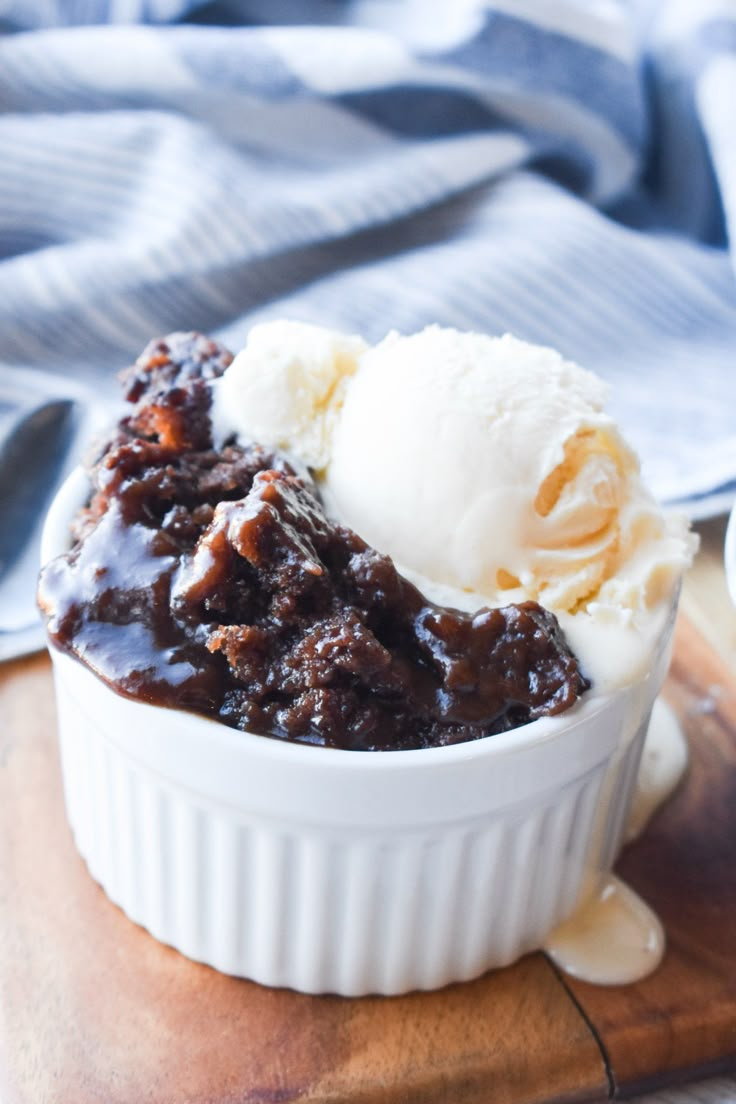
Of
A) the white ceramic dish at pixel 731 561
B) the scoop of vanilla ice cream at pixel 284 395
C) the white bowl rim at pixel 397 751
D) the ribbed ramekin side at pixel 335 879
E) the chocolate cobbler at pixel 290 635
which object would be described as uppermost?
the scoop of vanilla ice cream at pixel 284 395

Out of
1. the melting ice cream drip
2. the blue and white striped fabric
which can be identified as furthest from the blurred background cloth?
the melting ice cream drip

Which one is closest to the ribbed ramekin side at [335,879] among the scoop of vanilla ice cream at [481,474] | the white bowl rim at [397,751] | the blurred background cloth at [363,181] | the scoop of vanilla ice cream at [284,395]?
the white bowl rim at [397,751]

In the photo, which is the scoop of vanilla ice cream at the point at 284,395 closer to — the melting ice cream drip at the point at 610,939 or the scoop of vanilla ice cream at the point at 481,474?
the scoop of vanilla ice cream at the point at 481,474

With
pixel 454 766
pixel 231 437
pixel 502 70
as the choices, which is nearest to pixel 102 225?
pixel 502 70

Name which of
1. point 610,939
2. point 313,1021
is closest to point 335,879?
point 313,1021

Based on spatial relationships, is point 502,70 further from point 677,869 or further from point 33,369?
point 677,869

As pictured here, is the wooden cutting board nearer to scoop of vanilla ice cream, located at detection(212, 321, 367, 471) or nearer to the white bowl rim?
the white bowl rim
